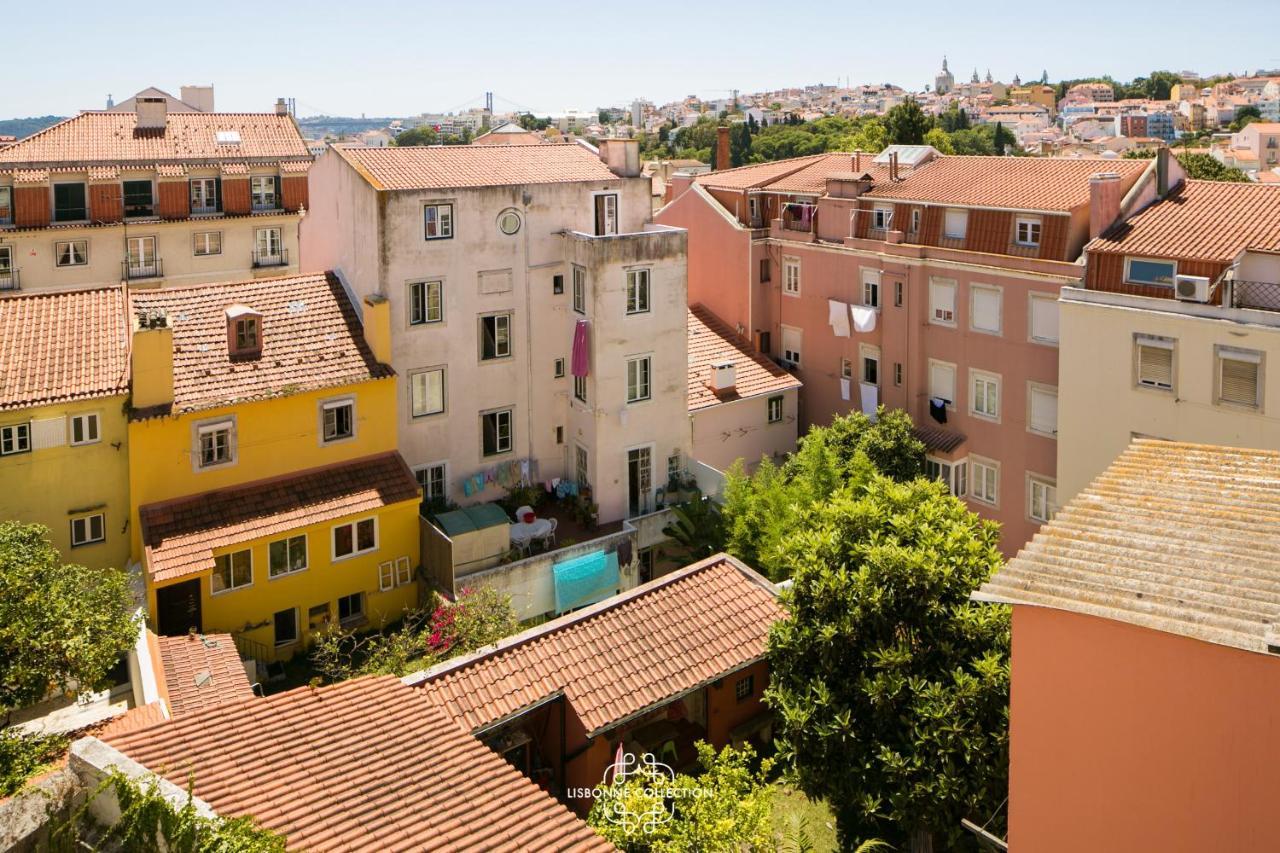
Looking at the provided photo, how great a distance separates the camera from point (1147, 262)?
33.0 meters

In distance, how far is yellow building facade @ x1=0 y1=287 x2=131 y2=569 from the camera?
27.1m

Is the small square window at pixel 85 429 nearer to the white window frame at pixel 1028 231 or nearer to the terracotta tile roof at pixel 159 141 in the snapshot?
the terracotta tile roof at pixel 159 141

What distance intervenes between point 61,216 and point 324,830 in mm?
42834

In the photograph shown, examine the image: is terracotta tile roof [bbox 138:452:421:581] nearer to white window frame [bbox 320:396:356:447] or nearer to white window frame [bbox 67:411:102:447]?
white window frame [bbox 320:396:356:447]

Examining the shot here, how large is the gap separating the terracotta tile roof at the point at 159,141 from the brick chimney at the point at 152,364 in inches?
1007

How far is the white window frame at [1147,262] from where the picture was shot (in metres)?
32.3

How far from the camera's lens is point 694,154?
189 metres

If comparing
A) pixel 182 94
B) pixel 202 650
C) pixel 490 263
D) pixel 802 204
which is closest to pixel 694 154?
pixel 182 94

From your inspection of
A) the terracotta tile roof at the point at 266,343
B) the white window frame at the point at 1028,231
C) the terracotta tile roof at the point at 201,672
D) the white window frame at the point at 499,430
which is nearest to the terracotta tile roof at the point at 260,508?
the terracotta tile roof at the point at 201,672

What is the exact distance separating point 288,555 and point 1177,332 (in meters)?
25.8

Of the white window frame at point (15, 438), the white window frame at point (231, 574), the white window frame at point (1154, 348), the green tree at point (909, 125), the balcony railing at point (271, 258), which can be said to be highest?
the green tree at point (909, 125)

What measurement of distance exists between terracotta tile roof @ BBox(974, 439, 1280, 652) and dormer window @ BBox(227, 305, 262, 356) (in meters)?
22.9

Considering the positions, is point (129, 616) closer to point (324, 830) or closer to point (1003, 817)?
point (324, 830)

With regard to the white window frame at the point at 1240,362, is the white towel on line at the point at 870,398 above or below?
below
